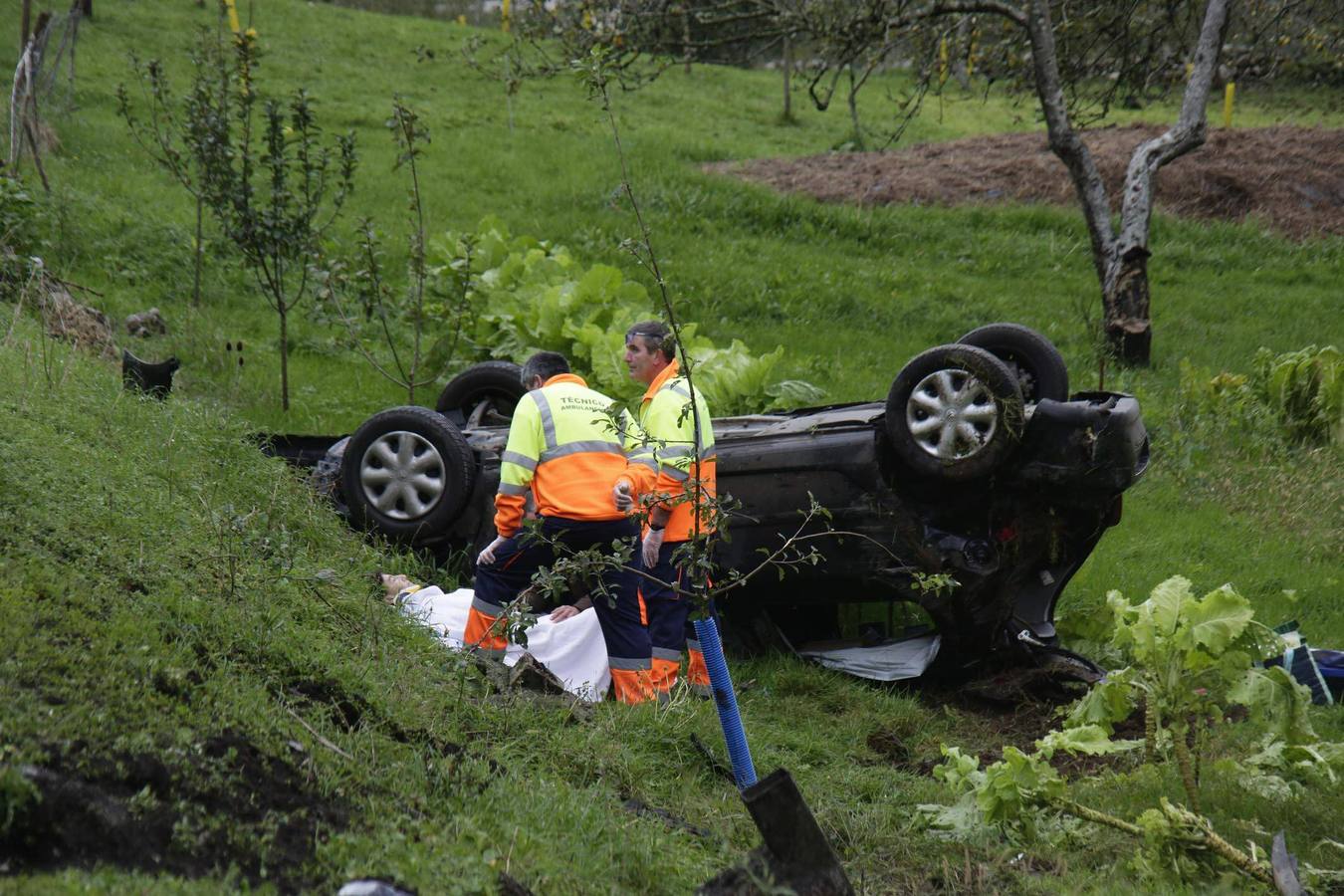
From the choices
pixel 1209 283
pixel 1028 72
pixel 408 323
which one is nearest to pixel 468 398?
pixel 408 323

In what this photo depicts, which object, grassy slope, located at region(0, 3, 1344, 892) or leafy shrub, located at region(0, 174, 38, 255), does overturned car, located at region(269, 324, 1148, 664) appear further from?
leafy shrub, located at region(0, 174, 38, 255)

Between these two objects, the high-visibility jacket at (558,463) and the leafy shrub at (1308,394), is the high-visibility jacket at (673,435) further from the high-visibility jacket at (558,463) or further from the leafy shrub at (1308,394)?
the leafy shrub at (1308,394)

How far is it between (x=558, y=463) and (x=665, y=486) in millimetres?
601

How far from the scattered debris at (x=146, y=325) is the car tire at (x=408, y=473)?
5.67 meters

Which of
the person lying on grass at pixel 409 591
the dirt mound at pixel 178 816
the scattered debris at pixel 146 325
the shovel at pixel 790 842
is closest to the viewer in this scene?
the dirt mound at pixel 178 816

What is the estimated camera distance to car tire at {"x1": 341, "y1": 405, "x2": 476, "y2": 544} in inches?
307

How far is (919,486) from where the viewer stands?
22.7ft

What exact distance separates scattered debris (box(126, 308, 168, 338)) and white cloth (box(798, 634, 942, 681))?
8.03m

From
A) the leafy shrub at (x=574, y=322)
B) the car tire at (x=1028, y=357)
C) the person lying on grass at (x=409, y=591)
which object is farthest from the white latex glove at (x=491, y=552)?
the leafy shrub at (x=574, y=322)

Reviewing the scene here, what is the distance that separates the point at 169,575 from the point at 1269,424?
9286 mm

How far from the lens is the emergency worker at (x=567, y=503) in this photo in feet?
21.7

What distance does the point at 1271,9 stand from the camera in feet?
57.5

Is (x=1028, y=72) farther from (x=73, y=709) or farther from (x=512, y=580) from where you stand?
(x=73, y=709)

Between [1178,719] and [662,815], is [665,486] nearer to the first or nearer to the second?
[662,815]
